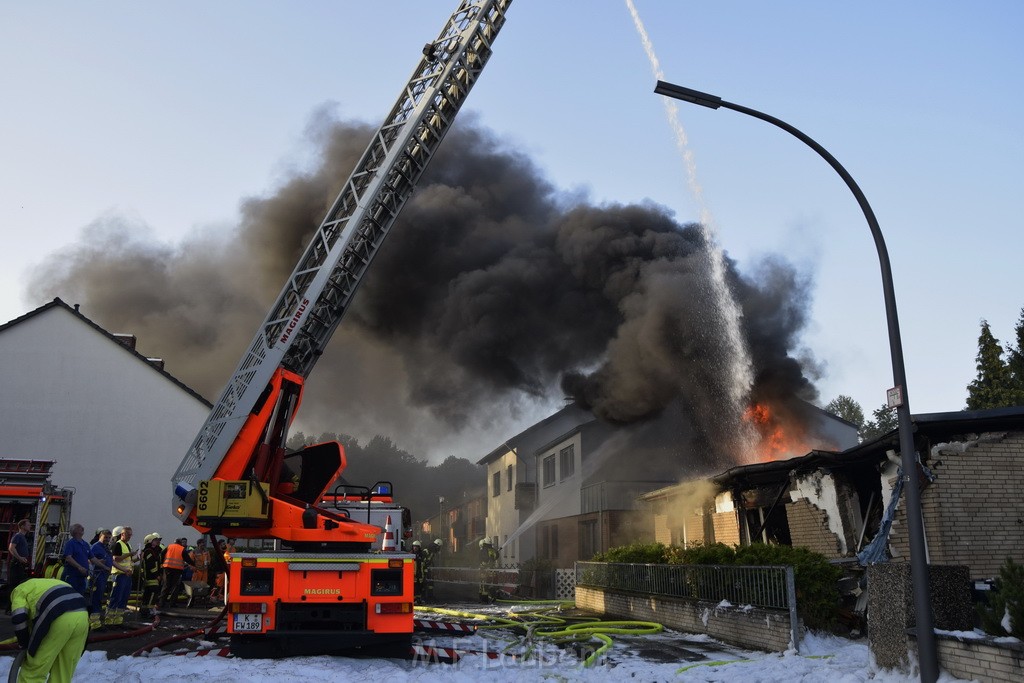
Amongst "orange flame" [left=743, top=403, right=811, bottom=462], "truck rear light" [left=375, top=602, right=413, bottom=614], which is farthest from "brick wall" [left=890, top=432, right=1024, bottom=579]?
"orange flame" [left=743, top=403, right=811, bottom=462]

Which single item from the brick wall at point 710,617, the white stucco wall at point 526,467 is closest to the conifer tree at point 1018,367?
the white stucco wall at point 526,467

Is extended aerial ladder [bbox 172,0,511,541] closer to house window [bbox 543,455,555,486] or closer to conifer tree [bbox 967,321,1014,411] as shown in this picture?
house window [bbox 543,455,555,486]

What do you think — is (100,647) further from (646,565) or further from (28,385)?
(28,385)

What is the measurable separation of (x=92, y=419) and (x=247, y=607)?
19.7 m

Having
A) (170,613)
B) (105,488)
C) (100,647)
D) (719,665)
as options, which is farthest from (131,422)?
(719,665)

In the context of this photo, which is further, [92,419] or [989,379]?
[989,379]

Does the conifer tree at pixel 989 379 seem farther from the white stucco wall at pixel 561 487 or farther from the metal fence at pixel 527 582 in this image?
the metal fence at pixel 527 582

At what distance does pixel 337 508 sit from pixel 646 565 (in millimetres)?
6992

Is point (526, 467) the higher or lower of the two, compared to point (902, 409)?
higher

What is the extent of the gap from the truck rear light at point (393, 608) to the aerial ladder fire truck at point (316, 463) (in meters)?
0.01

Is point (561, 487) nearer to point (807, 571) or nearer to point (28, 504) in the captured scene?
point (28, 504)

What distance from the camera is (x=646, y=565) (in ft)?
51.0

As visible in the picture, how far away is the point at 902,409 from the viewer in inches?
310

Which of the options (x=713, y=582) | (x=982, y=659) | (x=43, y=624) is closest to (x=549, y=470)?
(x=713, y=582)
